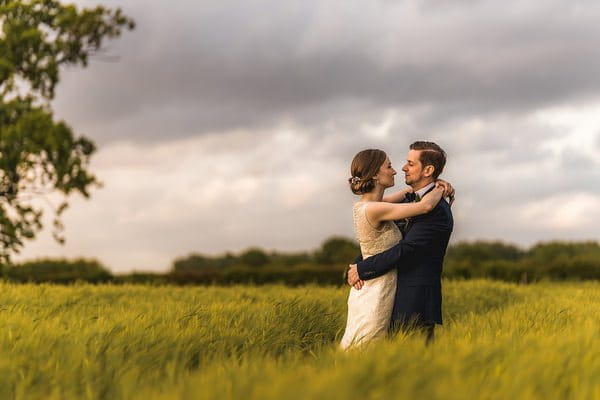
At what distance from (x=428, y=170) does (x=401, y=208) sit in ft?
1.47

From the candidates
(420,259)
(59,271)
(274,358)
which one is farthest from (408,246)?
(59,271)

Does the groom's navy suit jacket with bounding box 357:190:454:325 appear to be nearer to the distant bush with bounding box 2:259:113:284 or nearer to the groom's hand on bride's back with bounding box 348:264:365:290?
the groom's hand on bride's back with bounding box 348:264:365:290

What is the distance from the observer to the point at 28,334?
564 centimetres

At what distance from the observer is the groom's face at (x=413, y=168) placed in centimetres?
524

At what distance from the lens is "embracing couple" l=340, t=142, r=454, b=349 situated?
513 cm

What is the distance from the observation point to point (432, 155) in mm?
5223

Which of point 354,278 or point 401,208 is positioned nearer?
point 401,208

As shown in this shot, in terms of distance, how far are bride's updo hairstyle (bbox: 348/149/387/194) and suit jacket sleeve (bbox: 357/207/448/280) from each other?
1.57 ft

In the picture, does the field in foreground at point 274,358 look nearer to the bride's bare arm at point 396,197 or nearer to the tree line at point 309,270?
the bride's bare arm at point 396,197

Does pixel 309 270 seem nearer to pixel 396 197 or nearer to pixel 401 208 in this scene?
pixel 396 197

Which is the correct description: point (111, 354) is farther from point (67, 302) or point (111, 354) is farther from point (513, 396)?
point (67, 302)

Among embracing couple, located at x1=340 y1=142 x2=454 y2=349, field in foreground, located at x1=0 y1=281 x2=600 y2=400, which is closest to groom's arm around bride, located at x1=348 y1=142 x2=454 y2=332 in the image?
embracing couple, located at x1=340 y1=142 x2=454 y2=349

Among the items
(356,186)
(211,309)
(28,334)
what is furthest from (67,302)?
(356,186)

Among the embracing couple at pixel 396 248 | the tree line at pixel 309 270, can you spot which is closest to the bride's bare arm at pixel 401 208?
the embracing couple at pixel 396 248
